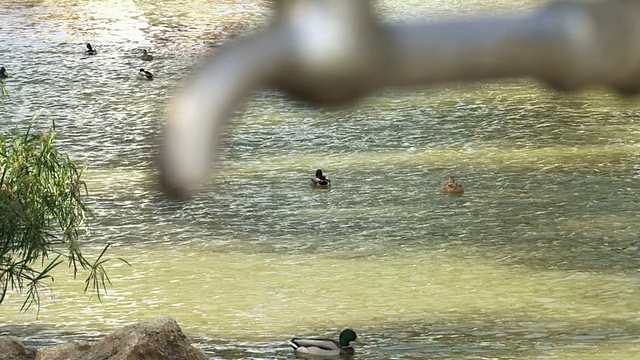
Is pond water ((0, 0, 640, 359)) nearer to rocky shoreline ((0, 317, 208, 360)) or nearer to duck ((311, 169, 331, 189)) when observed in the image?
duck ((311, 169, 331, 189))

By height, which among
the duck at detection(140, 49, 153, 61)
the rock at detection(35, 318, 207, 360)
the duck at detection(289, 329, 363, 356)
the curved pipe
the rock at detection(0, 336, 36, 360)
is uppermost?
the curved pipe

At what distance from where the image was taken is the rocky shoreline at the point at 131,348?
18.3 ft

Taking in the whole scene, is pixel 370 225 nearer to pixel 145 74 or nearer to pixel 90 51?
pixel 145 74

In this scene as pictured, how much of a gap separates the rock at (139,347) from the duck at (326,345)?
122 centimetres

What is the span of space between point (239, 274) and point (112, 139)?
4813 mm

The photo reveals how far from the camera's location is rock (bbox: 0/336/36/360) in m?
5.85

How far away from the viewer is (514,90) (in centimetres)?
1595

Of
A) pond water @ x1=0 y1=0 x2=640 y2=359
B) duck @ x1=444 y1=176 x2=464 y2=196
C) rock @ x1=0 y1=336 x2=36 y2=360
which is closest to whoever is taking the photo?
rock @ x1=0 y1=336 x2=36 y2=360

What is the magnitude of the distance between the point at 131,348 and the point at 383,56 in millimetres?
5195

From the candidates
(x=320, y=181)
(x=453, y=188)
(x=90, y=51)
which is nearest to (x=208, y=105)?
(x=453, y=188)

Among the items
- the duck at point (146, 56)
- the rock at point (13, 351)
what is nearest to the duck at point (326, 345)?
the rock at point (13, 351)

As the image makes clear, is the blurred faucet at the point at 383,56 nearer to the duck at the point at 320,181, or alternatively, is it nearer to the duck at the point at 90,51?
the duck at the point at 320,181

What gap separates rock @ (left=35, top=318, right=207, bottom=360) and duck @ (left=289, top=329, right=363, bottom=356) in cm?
122

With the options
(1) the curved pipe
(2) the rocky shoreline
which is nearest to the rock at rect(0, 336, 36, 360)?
(2) the rocky shoreline
